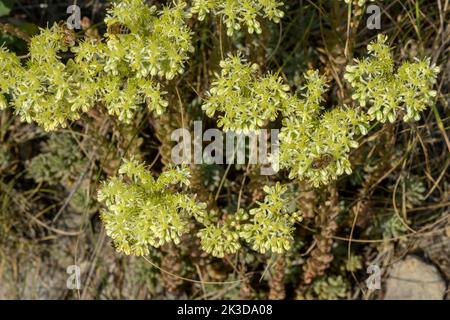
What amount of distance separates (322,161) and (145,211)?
0.62 metres

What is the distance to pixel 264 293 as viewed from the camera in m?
2.77

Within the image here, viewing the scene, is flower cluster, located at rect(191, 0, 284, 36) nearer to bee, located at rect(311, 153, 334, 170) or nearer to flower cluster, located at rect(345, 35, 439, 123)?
flower cluster, located at rect(345, 35, 439, 123)

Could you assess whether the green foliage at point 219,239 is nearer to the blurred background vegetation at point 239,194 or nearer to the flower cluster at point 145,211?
the flower cluster at point 145,211

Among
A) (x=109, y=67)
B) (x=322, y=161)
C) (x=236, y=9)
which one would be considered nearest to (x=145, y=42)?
(x=109, y=67)

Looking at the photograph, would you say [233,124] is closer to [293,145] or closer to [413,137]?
[293,145]

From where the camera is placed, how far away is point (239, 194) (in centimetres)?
255

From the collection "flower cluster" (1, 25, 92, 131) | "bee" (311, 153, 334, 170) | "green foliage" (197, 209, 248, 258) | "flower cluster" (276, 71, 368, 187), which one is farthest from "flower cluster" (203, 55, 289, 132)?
"flower cluster" (1, 25, 92, 131)

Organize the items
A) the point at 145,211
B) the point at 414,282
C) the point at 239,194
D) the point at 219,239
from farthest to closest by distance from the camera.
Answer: the point at 414,282
the point at 239,194
the point at 219,239
the point at 145,211

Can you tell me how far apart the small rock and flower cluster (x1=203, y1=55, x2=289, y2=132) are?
1.35 meters

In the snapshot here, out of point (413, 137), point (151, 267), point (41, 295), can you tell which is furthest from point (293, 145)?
point (41, 295)

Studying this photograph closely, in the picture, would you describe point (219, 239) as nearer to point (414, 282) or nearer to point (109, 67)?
point (109, 67)

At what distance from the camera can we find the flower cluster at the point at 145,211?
1.85 m
